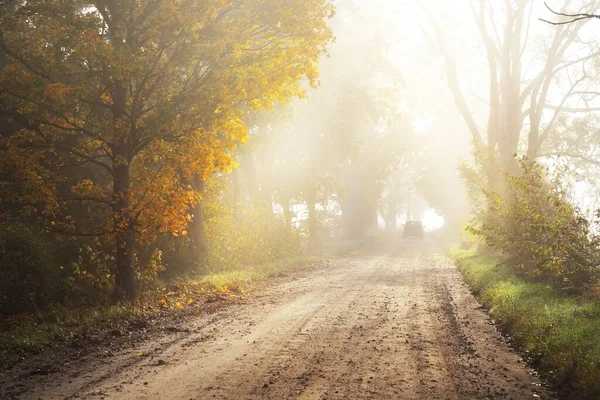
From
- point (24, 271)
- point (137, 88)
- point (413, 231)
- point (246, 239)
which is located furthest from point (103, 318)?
point (413, 231)

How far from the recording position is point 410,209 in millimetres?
112062

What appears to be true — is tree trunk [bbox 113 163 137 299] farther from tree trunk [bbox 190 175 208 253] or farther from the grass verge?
tree trunk [bbox 190 175 208 253]

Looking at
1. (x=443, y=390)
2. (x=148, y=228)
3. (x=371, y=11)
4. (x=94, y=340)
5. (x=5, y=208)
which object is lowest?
(x=443, y=390)

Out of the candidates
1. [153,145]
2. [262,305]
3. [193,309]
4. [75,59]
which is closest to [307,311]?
[262,305]

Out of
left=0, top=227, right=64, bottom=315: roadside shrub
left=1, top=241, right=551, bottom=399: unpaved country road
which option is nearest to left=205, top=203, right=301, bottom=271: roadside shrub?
left=0, top=227, right=64, bottom=315: roadside shrub

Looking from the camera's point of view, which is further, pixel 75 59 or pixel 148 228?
pixel 148 228

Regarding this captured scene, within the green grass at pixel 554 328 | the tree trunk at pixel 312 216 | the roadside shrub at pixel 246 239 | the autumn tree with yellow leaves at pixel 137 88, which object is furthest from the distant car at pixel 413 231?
the autumn tree with yellow leaves at pixel 137 88

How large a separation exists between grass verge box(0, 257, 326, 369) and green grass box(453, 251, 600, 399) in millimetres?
6147

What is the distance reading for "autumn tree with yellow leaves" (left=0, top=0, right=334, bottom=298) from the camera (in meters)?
12.3

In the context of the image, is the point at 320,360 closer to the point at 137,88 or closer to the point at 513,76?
the point at 137,88

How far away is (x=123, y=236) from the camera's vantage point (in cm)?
1375

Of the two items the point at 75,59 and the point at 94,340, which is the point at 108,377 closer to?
the point at 94,340

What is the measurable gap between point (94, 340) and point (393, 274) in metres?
12.8

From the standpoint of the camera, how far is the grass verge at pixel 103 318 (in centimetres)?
914
